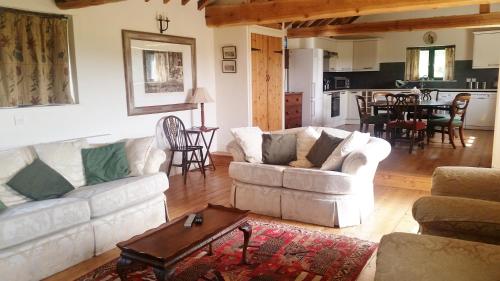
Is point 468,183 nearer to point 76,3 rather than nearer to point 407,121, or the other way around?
point 76,3

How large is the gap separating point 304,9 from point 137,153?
291 centimetres

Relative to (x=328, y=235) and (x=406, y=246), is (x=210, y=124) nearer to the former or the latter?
(x=328, y=235)

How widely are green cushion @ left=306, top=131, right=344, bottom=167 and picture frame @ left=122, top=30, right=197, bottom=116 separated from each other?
2.43 metres

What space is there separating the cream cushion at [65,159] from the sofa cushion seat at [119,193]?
162 mm

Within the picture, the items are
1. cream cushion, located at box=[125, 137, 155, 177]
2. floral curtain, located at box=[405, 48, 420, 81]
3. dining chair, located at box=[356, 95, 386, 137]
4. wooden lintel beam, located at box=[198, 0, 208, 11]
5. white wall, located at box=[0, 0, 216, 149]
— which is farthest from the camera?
floral curtain, located at box=[405, 48, 420, 81]

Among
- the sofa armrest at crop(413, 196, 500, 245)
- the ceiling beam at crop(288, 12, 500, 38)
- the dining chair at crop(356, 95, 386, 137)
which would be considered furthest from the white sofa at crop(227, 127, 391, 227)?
the ceiling beam at crop(288, 12, 500, 38)

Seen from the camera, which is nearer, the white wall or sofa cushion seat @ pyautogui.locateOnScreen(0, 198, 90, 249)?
sofa cushion seat @ pyautogui.locateOnScreen(0, 198, 90, 249)

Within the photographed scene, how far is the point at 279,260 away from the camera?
307 centimetres

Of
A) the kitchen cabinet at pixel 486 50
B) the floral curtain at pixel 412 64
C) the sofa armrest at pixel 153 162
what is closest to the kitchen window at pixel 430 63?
the floral curtain at pixel 412 64

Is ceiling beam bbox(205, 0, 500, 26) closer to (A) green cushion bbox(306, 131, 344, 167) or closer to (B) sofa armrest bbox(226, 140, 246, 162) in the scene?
(A) green cushion bbox(306, 131, 344, 167)

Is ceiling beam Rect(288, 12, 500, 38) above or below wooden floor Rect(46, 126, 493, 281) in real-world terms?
above

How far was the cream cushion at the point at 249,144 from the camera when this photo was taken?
436cm

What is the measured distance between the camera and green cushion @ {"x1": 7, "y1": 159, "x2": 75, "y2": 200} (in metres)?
3.25

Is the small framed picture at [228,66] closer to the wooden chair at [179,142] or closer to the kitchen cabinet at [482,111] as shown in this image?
the wooden chair at [179,142]
